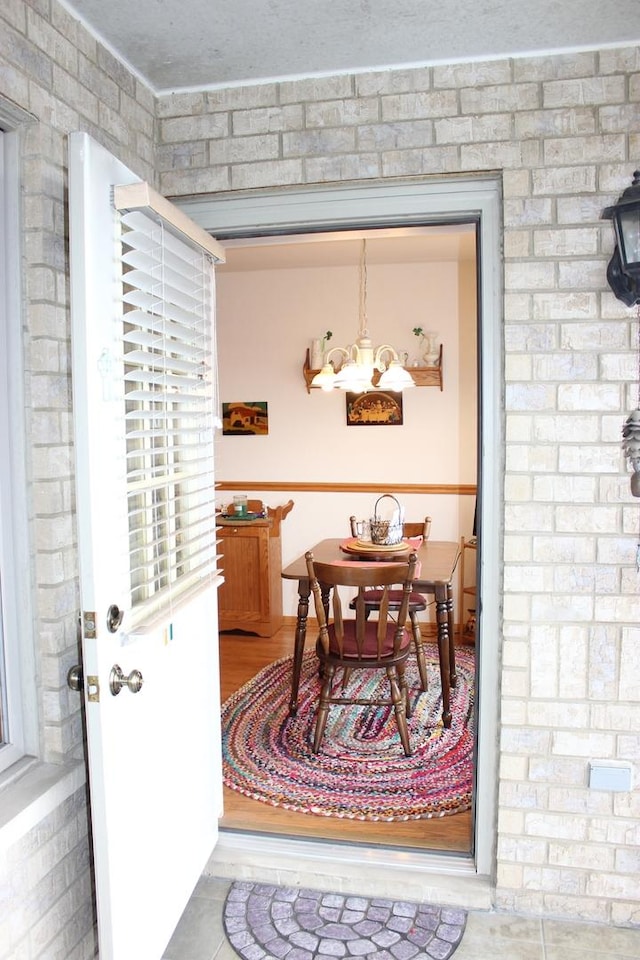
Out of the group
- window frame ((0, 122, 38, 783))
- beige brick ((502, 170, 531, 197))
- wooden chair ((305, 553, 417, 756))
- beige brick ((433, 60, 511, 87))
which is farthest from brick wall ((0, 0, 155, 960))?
wooden chair ((305, 553, 417, 756))

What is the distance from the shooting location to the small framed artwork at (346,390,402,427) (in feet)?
16.7

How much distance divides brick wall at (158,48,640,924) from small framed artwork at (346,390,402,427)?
308 cm

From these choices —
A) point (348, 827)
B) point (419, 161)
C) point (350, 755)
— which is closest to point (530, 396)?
point (419, 161)

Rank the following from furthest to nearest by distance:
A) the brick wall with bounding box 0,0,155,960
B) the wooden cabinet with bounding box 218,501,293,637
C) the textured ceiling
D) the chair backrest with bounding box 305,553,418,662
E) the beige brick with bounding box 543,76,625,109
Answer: the wooden cabinet with bounding box 218,501,293,637 < the chair backrest with bounding box 305,553,418,662 < the beige brick with bounding box 543,76,625,109 < the textured ceiling < the brick wall with bounding box 0,0,155,960

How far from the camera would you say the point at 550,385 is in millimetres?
1979

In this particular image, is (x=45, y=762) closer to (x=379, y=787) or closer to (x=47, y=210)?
(x=47, y=210)

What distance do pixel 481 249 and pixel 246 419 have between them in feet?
11.5

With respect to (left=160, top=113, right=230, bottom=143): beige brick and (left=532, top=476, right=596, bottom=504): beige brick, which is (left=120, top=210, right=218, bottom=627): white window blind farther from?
(left=532, top=476, right=596, bottom=504): beige brick

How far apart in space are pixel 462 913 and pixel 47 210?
2237mm

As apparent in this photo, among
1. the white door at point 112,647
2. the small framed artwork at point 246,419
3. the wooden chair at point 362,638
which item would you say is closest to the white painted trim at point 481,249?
the white door at point 112,647

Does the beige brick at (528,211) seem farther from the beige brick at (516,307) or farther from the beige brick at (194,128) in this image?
the beige brick at (194,128)

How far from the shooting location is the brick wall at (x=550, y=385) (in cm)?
193

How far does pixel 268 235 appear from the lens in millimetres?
2242

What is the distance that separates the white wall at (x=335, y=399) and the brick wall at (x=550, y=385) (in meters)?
3.00
